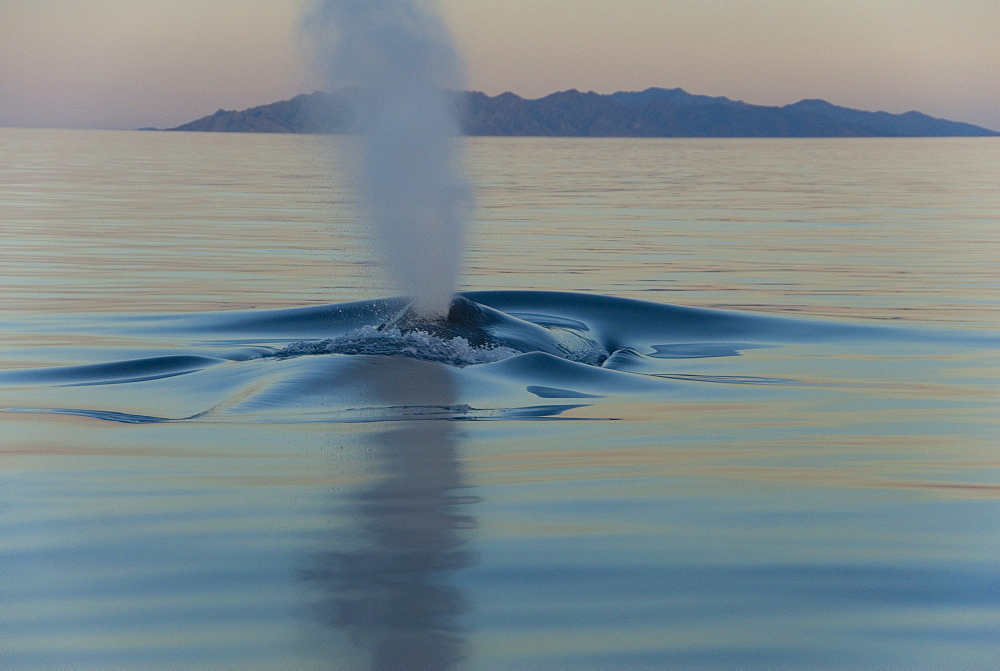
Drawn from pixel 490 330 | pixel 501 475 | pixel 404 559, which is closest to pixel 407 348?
pixel 490 330

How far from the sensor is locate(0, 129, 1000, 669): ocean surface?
4.59 meters

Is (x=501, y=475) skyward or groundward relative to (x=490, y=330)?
groundward

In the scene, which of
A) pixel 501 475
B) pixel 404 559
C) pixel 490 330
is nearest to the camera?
pixel 404 559

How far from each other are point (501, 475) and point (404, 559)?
180 cm

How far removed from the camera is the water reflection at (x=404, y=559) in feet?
14.6

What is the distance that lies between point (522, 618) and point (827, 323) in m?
10.9

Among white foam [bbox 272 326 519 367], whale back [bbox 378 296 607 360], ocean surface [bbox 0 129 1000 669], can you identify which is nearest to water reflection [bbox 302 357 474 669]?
ocean surface [bbox 0 129 1000 669]

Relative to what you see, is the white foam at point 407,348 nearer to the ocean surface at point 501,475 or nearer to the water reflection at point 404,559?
the ocean surface at point 501,475

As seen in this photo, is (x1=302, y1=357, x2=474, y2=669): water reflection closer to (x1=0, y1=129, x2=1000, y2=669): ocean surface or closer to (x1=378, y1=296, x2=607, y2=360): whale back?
(x1=0, y1=129, x2=1000, y2=669): ocean surface

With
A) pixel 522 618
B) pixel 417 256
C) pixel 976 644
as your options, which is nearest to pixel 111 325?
pixel 417 256

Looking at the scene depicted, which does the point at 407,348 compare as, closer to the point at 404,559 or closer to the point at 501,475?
the point at 501,475

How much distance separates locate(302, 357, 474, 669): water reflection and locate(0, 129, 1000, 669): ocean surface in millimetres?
20

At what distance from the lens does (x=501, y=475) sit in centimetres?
717

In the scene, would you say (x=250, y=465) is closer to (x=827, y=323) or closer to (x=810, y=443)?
(x=810, y=443)
